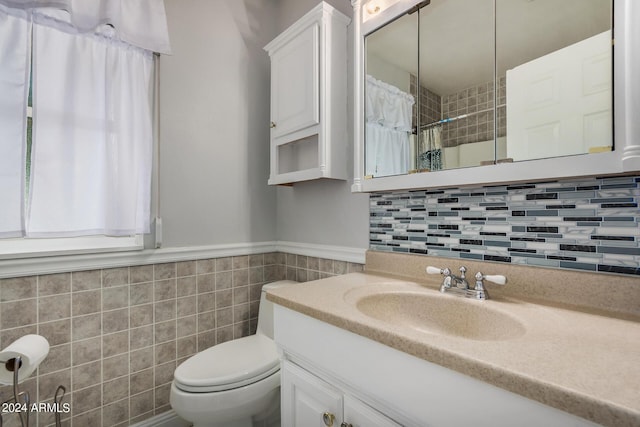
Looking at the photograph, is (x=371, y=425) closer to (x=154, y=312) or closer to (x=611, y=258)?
(x=611, y=258)

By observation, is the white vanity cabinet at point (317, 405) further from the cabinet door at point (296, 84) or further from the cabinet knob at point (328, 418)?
the cabinet door at point (296, 84)

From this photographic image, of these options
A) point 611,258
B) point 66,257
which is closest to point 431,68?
point 611,258

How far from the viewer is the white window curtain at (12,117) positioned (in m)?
1.12

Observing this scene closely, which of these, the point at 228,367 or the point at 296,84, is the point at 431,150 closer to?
the point at 296,84

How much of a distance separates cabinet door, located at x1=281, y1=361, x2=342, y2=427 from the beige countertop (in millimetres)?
204

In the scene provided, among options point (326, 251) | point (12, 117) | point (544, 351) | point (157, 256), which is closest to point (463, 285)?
point (544, 351)

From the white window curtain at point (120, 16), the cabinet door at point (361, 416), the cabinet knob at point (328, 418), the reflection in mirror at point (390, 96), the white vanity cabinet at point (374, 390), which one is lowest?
the cabinet knob at point (328, 418)

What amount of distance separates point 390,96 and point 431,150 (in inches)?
12.5

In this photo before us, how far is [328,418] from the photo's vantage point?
824 mm

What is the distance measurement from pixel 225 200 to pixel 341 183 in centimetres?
69

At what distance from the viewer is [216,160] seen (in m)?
1.74

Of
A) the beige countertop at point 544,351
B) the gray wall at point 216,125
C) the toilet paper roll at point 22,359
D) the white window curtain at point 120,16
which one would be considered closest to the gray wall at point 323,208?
the gray wall at point 216,125

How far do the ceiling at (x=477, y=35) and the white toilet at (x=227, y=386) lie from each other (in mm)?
1336

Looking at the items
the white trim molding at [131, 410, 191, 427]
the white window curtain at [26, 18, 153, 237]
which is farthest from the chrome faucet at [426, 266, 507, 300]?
the white trim molding at [131, 410, 191, 427]
